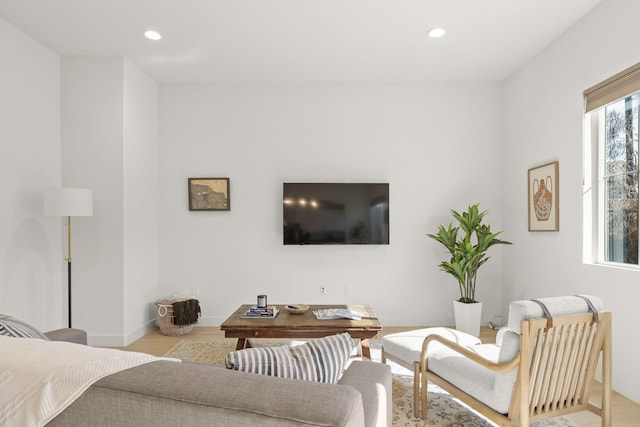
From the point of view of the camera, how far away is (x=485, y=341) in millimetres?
4059

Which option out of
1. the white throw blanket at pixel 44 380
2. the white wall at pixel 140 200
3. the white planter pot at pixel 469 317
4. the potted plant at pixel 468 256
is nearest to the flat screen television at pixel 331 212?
the potted plant at pixel 468 256

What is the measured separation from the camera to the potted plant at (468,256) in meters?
4.15

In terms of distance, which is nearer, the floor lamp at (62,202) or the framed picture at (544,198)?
the floor lamp at (62,202)

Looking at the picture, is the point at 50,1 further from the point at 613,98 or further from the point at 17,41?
the point at 613,98

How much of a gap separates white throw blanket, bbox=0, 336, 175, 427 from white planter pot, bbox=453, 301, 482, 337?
12.4 feet

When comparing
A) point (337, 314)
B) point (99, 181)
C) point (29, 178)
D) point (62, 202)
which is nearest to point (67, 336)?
point (62, 202)

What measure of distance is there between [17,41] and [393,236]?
13.5ft

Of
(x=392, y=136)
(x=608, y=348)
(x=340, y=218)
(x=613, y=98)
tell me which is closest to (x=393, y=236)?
(x=340, y=218)

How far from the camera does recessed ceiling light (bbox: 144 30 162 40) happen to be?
3.47 metres

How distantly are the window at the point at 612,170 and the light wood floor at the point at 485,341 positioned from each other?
0.96m

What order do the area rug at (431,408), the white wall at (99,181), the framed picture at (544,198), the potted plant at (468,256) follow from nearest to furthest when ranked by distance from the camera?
the area rug at (431,408) < the framed picture at (544,198) < the white wall at (99,181) < the potted plant at (468,256)

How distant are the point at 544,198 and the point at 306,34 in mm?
2706

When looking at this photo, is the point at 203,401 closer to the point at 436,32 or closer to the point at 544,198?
the point at 436,32

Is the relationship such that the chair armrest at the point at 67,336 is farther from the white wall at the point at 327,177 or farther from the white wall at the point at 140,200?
the white wall at the point at 327,177
